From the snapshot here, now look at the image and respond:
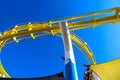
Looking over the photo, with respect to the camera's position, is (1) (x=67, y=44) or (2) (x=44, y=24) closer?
(1) (x=67, y=44)

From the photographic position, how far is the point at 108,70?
7.48 m

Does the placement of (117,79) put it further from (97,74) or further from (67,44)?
(67,44)

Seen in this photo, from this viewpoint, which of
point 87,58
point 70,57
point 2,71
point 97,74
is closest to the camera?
point 70,57

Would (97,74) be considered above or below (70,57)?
above

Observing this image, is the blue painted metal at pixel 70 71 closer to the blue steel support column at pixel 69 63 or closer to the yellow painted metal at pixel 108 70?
the blue steel support column at pixel 69 63

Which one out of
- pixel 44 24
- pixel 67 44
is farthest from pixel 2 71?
pixel 67 44

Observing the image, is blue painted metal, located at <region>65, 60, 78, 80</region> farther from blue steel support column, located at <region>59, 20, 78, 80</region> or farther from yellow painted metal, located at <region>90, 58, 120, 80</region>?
yellow painted metal, located at <region>90, 58, 120, 80</region>

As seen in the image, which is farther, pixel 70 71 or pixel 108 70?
pixel 108 70

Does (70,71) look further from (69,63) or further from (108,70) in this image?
(108,70)

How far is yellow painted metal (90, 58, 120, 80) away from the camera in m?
7.16

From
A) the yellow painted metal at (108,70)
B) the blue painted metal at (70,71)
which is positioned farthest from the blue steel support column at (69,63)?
the yellow painted metal at (108,70)

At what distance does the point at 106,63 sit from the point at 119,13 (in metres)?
1.73

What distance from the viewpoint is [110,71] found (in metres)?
7.44

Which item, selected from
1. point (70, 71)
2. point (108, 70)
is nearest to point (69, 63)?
point (70, 71)
